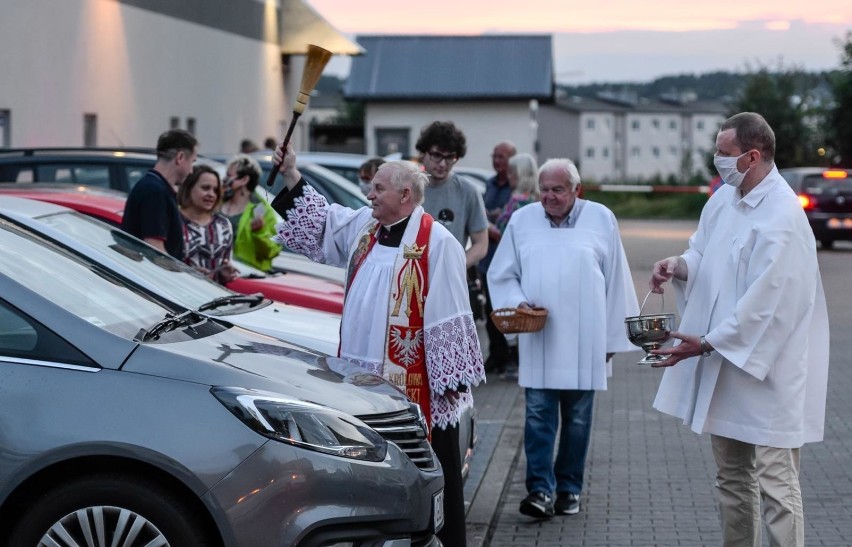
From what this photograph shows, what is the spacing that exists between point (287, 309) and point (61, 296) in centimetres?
298

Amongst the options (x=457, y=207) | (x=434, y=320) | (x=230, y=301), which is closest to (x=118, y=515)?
(x=434, y=320)

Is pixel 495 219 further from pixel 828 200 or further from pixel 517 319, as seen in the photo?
pixel 828 200

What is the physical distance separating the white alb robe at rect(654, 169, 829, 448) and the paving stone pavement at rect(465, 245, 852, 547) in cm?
137

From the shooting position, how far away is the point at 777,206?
557 centimetres

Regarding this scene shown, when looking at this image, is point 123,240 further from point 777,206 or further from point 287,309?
point 777,206

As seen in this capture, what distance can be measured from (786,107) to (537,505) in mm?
46522

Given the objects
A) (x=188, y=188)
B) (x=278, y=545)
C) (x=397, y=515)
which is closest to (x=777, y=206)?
(x=397, y=515)

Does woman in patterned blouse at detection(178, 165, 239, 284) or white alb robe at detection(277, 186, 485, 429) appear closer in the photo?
white alb robe at detection(277, 186, 485, 429)

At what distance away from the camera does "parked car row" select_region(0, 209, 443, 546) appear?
473cm

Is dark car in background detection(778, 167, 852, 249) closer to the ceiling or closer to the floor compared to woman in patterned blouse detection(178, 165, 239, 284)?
closer to the floor

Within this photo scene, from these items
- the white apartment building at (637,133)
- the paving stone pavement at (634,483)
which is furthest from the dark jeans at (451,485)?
the white apartment building at (637,133)

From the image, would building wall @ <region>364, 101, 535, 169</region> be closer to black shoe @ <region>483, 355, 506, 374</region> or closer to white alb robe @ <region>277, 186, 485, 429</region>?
black shoe @ <region>483, 355, 506, 374</region>

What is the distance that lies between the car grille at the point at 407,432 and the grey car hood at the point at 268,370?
33 mm

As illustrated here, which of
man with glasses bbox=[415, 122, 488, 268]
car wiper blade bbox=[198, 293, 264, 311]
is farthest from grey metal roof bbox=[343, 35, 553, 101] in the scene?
car wiper blade bbox=[198, 293, 264, 311]
